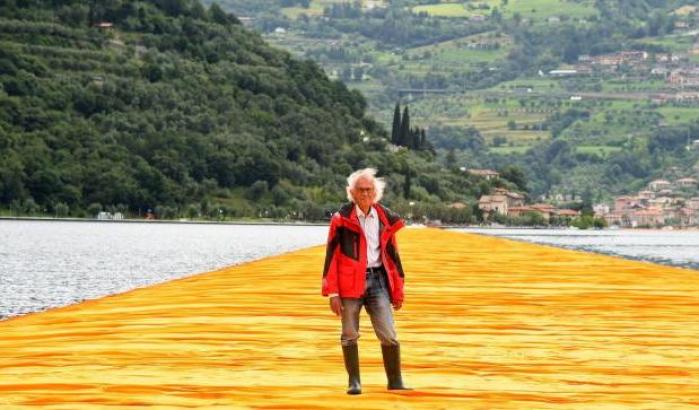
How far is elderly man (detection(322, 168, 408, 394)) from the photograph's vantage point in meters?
13.9

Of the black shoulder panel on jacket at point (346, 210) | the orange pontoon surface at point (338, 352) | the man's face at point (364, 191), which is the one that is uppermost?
the man's face at point (364, 191)

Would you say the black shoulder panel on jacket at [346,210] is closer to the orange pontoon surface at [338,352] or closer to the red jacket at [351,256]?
the red jacket at [351,256]

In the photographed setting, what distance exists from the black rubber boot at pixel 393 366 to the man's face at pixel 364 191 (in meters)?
1.34

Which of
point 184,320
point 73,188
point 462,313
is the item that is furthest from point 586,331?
point 73,188

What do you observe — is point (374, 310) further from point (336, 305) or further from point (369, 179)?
point (369, 179)

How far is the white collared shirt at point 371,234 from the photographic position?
13923 millimetres

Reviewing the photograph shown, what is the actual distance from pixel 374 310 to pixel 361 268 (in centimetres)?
42

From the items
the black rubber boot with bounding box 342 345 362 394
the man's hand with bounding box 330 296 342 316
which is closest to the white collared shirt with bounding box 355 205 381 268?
the man's hand with bounding box 330 296 342 316

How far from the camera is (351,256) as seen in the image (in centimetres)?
1388

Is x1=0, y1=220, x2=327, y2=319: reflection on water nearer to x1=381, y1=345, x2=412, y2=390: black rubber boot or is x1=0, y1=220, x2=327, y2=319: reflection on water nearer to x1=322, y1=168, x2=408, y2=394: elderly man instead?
x1=381, y1=345, x2=412, y2=390: black rubber boot

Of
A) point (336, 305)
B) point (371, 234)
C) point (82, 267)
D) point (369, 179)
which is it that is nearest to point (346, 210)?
point (371, 234)

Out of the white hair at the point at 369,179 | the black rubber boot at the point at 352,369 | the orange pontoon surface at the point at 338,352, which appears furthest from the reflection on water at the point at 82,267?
the white hair at the point at 369,179

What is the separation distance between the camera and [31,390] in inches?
561

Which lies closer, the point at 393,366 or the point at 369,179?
the point at 369,179
